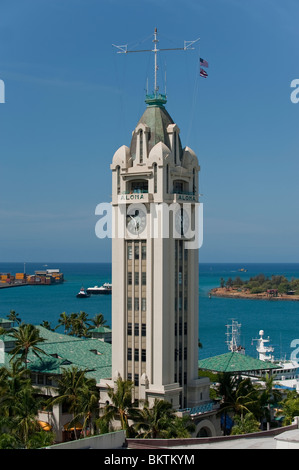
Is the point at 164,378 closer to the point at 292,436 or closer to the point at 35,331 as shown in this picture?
the point at 35,331

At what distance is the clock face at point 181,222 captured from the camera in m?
60.2

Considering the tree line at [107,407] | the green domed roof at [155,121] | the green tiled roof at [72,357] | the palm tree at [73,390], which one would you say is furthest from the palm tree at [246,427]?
the green domed roof at [155,121]

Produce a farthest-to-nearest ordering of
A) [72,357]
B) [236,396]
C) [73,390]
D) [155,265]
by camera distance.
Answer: [72,357]
[236,396]
[155,265]
[73,390]

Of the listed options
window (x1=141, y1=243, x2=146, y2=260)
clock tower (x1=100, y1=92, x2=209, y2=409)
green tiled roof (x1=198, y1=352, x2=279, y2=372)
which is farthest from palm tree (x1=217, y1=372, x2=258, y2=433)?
window (x1=141, y1=243, x2=146, y2=260)

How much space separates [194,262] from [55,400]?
52.9ft

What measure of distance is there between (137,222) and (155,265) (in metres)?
3.98

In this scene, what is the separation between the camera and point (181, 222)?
6088cm

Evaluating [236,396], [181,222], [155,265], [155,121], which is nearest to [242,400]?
[236,396]

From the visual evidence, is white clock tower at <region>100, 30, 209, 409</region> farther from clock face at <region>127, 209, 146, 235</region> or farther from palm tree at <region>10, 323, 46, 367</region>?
palm tree at <region>10, 323, 46, 367</region>

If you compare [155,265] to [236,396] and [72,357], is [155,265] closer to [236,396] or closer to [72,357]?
[236,396]

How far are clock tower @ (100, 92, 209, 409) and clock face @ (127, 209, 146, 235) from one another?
0.08 meters

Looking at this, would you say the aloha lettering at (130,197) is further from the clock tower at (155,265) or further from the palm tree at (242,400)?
the palm tree at (242,400)

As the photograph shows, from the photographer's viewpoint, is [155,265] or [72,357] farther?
[72,357]
